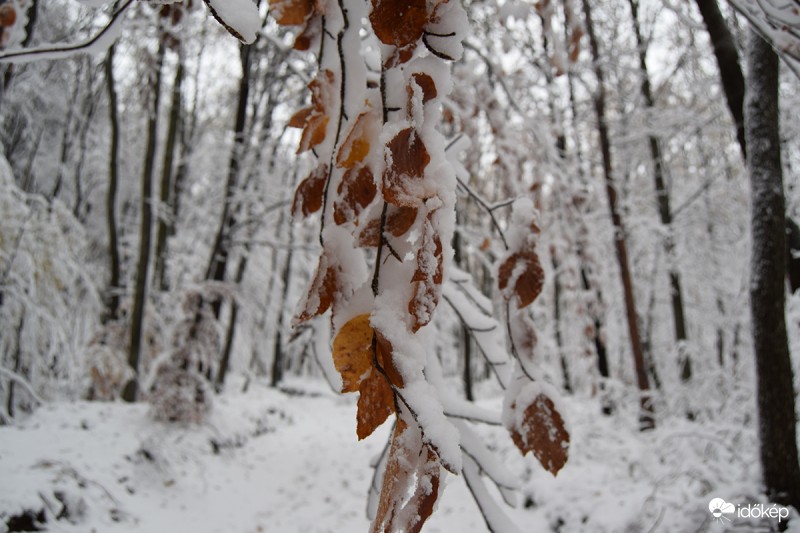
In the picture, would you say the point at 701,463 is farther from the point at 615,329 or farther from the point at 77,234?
the point at 615,329

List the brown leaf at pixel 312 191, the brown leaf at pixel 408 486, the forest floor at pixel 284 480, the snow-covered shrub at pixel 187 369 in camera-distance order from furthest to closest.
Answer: the snow-covered shrub at pixel 187 369
the forest floor at pixel 284 480
the brown leaf at pixel 312 191
the brown leaf at pixel 408 486

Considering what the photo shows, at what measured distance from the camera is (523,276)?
0.76 metres

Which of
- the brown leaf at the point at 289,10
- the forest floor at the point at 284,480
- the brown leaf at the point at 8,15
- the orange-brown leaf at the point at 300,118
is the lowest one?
the forest floor at the point at 284,480

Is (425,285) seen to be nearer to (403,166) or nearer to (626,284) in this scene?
(403,166)

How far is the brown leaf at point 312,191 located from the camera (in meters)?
0.62

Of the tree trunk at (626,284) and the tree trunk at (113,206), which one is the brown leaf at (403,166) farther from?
the tree trunk at (113,206)

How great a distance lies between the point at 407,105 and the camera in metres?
0.46

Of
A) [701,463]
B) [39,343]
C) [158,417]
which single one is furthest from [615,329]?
[39,343]

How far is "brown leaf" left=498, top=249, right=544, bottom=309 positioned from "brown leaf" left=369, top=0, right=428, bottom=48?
0.42m

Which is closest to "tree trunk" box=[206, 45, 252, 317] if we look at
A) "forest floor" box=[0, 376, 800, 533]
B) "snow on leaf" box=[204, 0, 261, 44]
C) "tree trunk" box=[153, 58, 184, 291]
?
"tree trunk" box=[153, 58, 184, 291]

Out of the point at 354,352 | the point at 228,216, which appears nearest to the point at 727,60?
the point at 354,352

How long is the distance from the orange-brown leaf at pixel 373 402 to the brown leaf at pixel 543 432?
33cm

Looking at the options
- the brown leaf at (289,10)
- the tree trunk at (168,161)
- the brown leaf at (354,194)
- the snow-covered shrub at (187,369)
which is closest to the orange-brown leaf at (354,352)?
the brown leaf at (354,194)

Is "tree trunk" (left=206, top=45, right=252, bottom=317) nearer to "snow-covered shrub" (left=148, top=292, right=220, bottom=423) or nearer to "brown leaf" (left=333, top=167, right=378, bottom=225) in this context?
"snow-covered shrub" (left=148, top=292, right=220, bottom=423)
